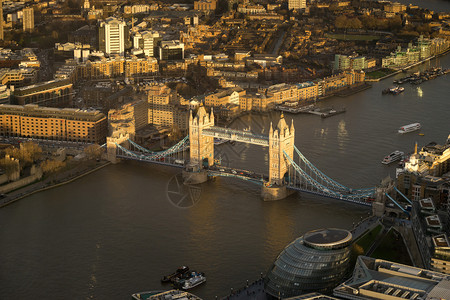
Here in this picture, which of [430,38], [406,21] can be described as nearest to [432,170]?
[430,38]

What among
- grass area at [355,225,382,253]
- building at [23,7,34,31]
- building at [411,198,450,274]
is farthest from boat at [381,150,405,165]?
building at [23,7,34,31]

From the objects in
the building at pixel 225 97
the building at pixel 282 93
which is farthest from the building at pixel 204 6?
the building at pixel 225 97

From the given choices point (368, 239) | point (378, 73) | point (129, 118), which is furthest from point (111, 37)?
point (368, 239)

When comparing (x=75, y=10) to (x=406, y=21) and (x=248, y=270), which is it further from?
(x=248, y=270)

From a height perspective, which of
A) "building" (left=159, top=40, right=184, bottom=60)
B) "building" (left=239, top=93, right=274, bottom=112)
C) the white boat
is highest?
"building" (left=159, top=40, right=184, bottom=60)

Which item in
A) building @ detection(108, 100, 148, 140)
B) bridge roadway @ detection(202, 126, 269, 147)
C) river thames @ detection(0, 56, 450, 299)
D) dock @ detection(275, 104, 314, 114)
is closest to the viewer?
river thames @ detection(0, 56, 450, 299)

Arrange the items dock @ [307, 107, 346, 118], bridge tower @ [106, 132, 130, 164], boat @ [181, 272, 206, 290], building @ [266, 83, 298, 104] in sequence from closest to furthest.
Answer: boat @ [181, 272, 206, 290] → bridge tower @ [106, 132, 130, 164] → dock @ [307, 107, 346, 118] → building @ [266, 83, 298, 104]

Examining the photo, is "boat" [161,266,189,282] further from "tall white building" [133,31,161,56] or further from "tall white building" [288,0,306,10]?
"tall white building" [288,0,306,10]
